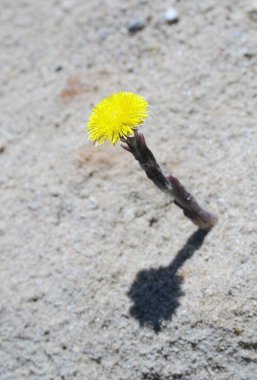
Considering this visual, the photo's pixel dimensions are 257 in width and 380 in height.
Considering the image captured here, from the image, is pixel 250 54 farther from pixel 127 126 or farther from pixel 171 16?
pixel 127 126

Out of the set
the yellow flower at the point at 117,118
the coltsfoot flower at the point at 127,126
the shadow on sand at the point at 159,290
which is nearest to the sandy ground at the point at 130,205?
the shadow on sand at the point at 159,290

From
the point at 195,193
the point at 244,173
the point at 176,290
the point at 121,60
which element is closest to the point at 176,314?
the point at 176,290

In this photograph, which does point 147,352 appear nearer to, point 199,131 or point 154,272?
point 154,272

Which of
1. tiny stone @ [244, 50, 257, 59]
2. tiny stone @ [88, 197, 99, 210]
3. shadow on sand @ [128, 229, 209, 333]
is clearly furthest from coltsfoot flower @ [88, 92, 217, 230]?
tiny stone @ [244, 50, 257, 59]

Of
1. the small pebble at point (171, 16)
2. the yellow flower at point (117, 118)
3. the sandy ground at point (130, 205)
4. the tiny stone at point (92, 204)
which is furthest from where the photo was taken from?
the small pebble at point (171, 16)

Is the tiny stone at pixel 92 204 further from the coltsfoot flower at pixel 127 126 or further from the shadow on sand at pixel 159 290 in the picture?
the coltsfoot flower at pixel 127 126

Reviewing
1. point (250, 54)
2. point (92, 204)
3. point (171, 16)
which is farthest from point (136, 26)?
point (92, 204)

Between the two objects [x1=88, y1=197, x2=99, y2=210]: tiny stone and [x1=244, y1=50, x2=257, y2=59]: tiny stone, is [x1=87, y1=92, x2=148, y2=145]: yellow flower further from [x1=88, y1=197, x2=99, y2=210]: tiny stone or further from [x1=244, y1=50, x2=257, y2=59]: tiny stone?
[x1=244, y1=50, x2=257, y2=59]: tiny stone
